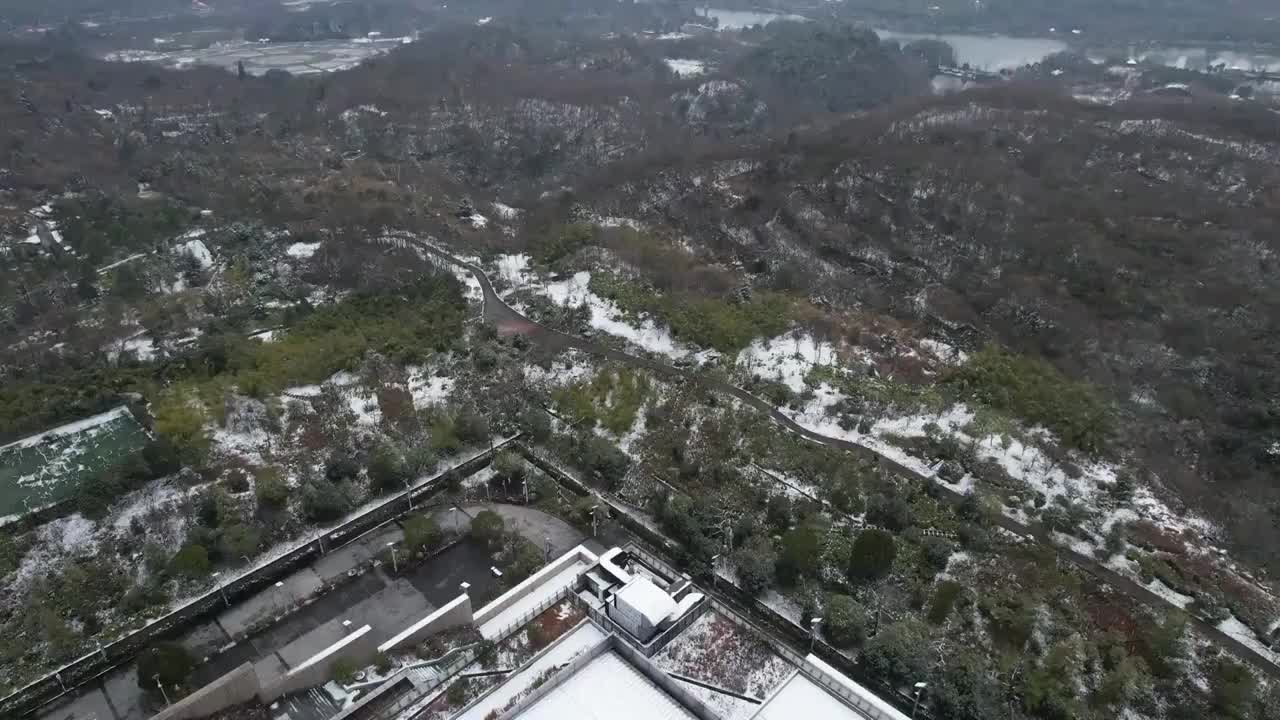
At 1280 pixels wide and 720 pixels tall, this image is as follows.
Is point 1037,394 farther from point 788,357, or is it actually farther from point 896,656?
point 896,656

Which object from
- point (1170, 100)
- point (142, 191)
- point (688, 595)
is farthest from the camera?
point (1170, 100)

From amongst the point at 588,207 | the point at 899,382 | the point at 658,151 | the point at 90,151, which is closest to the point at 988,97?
the point at 658,151

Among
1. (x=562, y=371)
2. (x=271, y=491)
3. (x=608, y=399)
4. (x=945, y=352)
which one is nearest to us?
(x=271, y=491)

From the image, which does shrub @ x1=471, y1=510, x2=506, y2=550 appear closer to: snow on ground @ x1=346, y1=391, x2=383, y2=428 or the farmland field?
snow on ground @ x1=346, y1=391, x2=383, y2=428

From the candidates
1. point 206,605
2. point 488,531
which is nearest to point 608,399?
point 488,531

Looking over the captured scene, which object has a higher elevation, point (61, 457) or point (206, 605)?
point (61, 457)

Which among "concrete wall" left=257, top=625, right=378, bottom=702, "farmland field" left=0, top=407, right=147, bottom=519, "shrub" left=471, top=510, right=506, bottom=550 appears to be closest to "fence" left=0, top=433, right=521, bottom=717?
"shrub" left=471, top=510, right=506, bottom=550

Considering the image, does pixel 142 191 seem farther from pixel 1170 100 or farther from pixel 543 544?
pixel 1170 100
